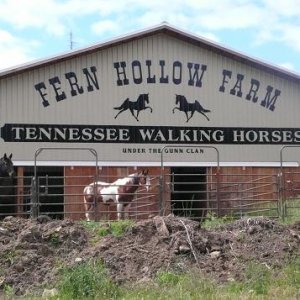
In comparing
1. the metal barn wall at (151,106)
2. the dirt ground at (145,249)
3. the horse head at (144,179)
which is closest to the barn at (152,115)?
the metal barn wall at (151,106)

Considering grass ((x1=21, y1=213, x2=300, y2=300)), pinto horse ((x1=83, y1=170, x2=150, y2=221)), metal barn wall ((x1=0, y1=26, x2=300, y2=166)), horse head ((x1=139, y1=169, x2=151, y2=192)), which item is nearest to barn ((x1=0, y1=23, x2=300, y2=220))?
metal barn wall ((x1=0, y1=26, x2=300, y2=166))

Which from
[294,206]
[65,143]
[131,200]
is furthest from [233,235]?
[65,143]

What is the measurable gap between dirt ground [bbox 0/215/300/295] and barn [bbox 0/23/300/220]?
975cm

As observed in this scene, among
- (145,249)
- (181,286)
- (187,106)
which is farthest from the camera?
(187,106)

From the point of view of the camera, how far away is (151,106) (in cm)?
2481

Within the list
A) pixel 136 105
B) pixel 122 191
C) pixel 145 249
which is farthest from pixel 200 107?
pixel 145 249

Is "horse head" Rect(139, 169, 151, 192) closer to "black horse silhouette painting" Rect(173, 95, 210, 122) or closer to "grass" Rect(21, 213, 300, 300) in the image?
"black horse silhouette painting" Rect(173, 95, 210, 122)

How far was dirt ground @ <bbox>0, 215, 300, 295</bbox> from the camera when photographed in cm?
1086

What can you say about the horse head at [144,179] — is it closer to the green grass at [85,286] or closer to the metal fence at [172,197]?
the metal fence at [172,197]

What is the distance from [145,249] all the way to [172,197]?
13.8 m

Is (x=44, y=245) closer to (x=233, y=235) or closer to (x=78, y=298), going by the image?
(x=78, y=298)

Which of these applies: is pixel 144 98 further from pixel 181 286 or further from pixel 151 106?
pixel 181 286

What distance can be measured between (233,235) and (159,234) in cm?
146

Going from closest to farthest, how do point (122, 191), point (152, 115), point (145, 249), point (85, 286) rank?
point (85, 286) < point (145, 249) < point (122, 191) < point (152, 115)
